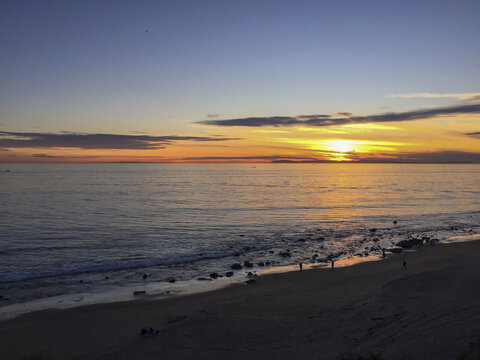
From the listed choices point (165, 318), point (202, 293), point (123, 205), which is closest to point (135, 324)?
point (165, 318)

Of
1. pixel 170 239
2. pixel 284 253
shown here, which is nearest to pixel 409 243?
pixel 284 253

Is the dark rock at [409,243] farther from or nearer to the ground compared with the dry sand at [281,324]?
nearer to the ground

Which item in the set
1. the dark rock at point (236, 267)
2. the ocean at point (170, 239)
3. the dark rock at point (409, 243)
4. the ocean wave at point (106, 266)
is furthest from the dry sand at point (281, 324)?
the dark rock at point (409, 243)

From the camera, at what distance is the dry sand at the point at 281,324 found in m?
13.2

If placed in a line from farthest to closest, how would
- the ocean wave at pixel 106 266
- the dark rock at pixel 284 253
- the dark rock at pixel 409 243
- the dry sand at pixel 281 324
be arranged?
the dark rock at pixel 409 243 < the dark rock at pixel 284 253 < the ocean wave at pixel 106 266 < the dry sand at pixel 281 324

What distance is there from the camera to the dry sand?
1320cm

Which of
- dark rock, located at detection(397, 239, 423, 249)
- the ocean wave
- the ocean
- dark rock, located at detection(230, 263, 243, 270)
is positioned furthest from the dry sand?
dark rock, located at detection(397, 239, 423, 249)

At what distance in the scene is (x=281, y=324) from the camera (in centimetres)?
1576

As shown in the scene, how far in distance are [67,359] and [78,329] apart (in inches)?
113

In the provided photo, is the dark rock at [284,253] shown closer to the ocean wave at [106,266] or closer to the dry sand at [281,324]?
the ocean wave at [106,266]

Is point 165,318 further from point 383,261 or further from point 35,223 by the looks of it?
point 35,223

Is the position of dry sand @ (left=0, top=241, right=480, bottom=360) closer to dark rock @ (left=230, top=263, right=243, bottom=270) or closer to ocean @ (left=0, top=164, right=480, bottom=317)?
ocean @ (left=0, top=164, right=480, bottom=317)

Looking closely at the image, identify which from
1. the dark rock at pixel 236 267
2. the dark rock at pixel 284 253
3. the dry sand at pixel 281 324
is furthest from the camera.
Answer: the dark rock at pixel 284 253

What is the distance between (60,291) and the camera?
2244 cm
